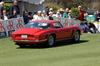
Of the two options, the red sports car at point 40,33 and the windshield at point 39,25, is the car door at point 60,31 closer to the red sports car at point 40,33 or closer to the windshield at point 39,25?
the red sports car at point 40,33

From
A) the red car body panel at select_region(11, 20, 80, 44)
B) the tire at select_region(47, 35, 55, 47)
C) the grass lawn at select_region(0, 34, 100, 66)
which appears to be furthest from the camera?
the tire at select_region(47, 35, 55, 47)

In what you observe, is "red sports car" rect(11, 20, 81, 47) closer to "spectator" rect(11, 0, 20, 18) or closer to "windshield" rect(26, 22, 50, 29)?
"windshield" rect(26, 22, 50, 29)

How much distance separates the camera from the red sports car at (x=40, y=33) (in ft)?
69.4

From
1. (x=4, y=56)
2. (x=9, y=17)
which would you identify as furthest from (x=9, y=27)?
(x=4, y=56)

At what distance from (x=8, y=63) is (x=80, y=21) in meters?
18.7

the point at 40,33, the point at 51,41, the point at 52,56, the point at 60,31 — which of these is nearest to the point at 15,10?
the point at 60,31

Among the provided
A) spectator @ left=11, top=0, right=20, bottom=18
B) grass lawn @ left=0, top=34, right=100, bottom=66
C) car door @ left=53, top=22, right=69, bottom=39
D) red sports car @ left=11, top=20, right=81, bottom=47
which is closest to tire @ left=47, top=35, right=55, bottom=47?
red sports car @ left=11, top=20, right=81, bottom=47

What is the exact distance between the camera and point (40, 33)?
69.4 ft

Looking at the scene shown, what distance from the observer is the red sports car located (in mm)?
21156

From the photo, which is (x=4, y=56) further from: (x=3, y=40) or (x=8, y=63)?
(x=3, y=40)

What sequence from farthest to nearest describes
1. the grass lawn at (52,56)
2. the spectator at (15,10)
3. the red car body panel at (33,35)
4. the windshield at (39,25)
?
1. the spectator at (15,10)
2. the windshield at (39,25)
3. the red car body panel at (33,35)
4. the grass lawn at (52,56)

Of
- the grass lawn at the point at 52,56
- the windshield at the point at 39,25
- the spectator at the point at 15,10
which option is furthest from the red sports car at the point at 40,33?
the spectator at the point at 15,10

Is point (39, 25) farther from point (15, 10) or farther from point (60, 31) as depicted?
Answer: point (15, 10)

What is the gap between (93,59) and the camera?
1670 centimetres
